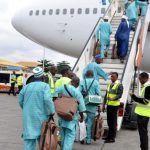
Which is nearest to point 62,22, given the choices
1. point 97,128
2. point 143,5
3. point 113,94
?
point 143,5

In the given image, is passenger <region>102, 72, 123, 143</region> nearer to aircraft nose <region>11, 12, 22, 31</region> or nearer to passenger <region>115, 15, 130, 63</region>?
passenger <region>115, 15, 130, 63</region>

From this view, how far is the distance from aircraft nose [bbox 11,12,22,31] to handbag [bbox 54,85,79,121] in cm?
1159

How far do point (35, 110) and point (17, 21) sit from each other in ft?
40.8

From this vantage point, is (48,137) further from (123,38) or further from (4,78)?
(4,78)

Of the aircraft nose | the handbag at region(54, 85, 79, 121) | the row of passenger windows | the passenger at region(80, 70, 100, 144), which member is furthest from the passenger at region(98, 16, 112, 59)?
the aircraft nose

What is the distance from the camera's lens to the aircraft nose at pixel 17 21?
697 inches

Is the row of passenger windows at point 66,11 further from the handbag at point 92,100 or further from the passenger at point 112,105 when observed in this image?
the handbag at point 92,100

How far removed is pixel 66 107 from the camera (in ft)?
21.2

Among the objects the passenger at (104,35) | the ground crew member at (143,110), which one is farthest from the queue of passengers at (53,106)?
the passenger at (104,35)

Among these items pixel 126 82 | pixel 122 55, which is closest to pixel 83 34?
pixel 122 55

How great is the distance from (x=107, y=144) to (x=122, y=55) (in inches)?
153

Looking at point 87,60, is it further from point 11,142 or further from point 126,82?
point 11,142

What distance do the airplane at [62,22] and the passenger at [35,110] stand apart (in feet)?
33.5

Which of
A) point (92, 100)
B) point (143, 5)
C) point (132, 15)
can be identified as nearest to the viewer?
point (92, 100)
